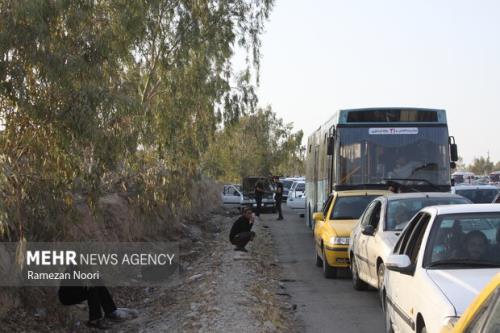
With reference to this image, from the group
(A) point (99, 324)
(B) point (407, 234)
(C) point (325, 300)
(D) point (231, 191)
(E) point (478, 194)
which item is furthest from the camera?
(D) point (231, 191)

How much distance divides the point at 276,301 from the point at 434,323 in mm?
7371

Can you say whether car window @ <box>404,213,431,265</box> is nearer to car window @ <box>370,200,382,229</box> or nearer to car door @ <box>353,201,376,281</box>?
car door @ <box>353,201,376,281</box>

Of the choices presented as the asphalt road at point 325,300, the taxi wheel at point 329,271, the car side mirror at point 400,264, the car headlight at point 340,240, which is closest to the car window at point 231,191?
the asphalt road at point 325,300

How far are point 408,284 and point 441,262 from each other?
0.39 meters

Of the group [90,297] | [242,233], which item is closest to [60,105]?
[90,297]

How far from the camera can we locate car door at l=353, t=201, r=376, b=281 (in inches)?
487

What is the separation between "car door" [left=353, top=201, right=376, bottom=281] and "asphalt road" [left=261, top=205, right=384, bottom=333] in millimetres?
472

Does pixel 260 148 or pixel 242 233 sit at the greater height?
pixel 260 148

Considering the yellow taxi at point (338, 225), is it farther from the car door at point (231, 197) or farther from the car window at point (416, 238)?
the car door at point (231, 197)

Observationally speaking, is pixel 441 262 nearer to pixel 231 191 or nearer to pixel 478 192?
pixel 478 192

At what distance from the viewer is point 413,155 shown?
1766cm

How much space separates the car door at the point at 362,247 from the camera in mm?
12366

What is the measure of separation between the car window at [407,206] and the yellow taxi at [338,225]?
252 centimetres

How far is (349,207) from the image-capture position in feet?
52.0
